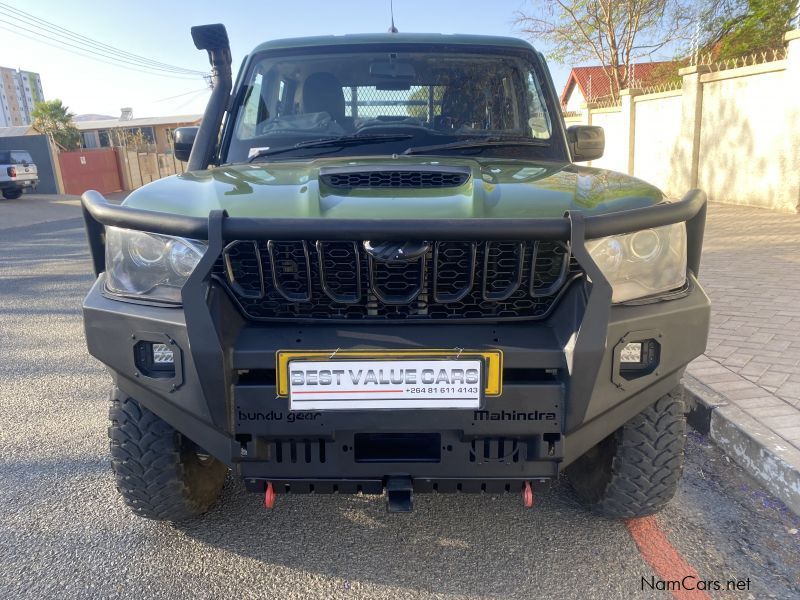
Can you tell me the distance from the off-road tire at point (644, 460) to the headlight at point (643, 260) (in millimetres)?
421

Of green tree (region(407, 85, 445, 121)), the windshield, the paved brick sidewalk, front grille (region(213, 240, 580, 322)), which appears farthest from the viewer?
the paved brick sidewalk

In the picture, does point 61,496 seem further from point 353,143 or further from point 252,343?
point 353,143

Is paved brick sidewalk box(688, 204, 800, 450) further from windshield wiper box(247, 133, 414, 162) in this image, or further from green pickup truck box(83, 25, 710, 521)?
windshield wiper box(247, 133, 414, 162)

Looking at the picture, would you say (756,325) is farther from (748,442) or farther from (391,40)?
(391,40)

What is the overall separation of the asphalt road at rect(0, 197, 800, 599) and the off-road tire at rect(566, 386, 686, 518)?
0.68ft

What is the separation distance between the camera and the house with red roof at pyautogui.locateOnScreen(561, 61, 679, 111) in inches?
981

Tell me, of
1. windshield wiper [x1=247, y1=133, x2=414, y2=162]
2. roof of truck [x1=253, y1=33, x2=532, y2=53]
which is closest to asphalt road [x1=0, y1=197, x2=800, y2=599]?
windshield wiper [x1=247, y1=133, x2=414, y2=162]

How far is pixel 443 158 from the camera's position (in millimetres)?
2684

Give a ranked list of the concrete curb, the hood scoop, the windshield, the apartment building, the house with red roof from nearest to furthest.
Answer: the hood scoop
the concrete curb
the windshield
the house with red roof
the apartment building

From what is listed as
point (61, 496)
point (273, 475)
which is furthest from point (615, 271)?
point (61, 496)

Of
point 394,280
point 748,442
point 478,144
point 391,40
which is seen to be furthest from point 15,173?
point 748,442

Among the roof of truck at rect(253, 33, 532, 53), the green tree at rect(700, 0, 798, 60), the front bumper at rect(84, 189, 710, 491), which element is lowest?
the front bumper at rect(84, 189, 710, 491)

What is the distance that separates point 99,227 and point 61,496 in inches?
50.9

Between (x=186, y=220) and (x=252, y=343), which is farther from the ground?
(x=186, y=220)
